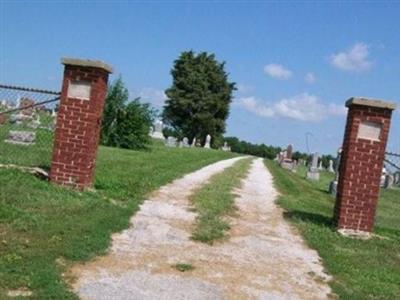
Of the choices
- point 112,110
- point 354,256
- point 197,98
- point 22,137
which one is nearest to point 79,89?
point 354,256

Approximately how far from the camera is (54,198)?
9523 mm

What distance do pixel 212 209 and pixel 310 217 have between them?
1978 millimetres

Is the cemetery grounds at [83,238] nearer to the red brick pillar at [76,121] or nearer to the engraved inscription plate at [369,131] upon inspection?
the red brick pillar at [76,121]

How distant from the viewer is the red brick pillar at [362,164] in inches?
417

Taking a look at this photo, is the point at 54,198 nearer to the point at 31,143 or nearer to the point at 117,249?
the point at 117,249

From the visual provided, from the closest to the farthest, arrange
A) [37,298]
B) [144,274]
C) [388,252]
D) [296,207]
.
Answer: [37,298] → [144,274] → [388,252] → [296,207]

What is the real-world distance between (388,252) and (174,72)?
62646 millimetres

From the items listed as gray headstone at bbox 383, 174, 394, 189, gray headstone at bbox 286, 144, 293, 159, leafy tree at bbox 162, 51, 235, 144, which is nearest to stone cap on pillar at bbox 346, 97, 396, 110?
gray headstone at bbox 383, 174, 394, 189

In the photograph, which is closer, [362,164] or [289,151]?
[362,164]

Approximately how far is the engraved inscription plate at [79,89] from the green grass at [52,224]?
1.51 meters

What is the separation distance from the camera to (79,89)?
10664mm

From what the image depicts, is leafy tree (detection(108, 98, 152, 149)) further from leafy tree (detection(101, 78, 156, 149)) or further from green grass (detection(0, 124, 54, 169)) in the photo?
green grass (detection(0, 124, 54, 169))

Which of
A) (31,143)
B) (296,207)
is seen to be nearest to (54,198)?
(296,207)

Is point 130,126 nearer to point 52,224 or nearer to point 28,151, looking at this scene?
point 28,151
